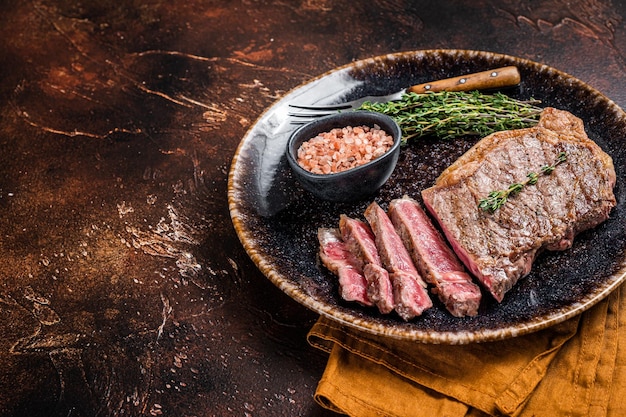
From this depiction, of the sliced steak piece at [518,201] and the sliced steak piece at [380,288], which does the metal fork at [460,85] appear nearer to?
the sliced steak piece at [518,201]

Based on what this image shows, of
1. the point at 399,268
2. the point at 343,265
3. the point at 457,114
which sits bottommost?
the point at 343,265

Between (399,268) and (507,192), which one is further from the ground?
(507,192)

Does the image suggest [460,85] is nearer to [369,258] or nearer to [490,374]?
[369,258]

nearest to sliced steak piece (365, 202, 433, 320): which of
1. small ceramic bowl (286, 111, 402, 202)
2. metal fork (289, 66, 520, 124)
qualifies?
small ceramic bowl (286, 111, 402, 202)

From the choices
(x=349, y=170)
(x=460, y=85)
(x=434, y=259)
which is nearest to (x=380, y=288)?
(x=434, y=259)

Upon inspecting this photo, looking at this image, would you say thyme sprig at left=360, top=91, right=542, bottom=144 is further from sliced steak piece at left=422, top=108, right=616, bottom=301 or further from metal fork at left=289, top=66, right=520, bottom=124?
sliced steak piece at left=422, top=108, right=616, bottom=301

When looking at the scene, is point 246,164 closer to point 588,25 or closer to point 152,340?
point 152,340
